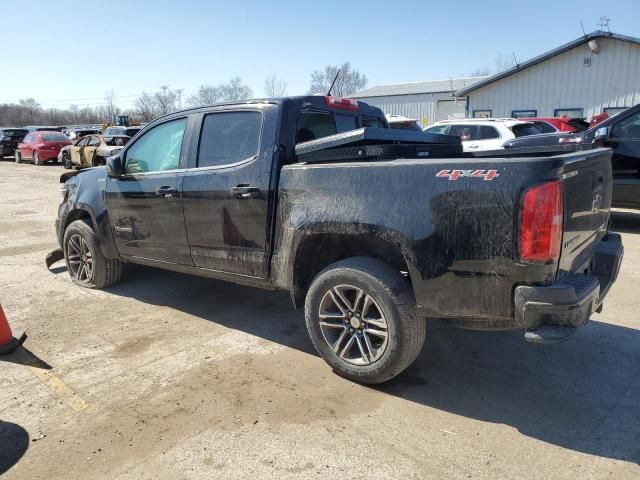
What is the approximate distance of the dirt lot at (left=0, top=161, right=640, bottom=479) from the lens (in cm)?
272

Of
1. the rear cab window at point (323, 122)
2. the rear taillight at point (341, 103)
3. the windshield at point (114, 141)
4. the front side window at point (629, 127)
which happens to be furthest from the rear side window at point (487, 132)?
the windshield at point (114, 141)

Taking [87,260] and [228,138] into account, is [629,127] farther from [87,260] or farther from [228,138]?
[87,260]

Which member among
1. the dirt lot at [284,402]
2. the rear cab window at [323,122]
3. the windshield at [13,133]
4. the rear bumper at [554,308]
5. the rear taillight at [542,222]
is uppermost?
the windshield at [13,133]

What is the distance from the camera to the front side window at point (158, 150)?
4.65 m

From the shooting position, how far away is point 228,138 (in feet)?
13.8

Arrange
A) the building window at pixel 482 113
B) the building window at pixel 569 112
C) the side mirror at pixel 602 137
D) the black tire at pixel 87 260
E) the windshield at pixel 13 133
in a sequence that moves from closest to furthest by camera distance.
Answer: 1. the black tire at pixel 87 260
2. the side mirror at pixel 602 137
3. the building window at pixel 569 112
4. the building window at pixel 482 113
5. the windshield at pixel 13 133

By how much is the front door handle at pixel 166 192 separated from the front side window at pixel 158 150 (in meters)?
0.21

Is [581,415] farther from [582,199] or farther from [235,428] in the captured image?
[235,428]

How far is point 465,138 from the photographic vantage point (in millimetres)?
11969

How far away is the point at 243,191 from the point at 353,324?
4.29 feet

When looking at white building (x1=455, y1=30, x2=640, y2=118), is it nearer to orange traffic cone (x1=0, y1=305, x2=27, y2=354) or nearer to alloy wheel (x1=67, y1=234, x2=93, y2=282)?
alloy wheel (x1=67, y1=234, x2=93, y2=282)

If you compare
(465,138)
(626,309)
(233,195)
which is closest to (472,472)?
(233,195)

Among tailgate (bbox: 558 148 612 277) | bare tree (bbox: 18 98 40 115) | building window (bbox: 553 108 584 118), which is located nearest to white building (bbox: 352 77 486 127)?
building window (bbox: 553 108 584 118)

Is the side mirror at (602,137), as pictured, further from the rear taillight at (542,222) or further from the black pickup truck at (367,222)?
the rear taillight at (542,222)
